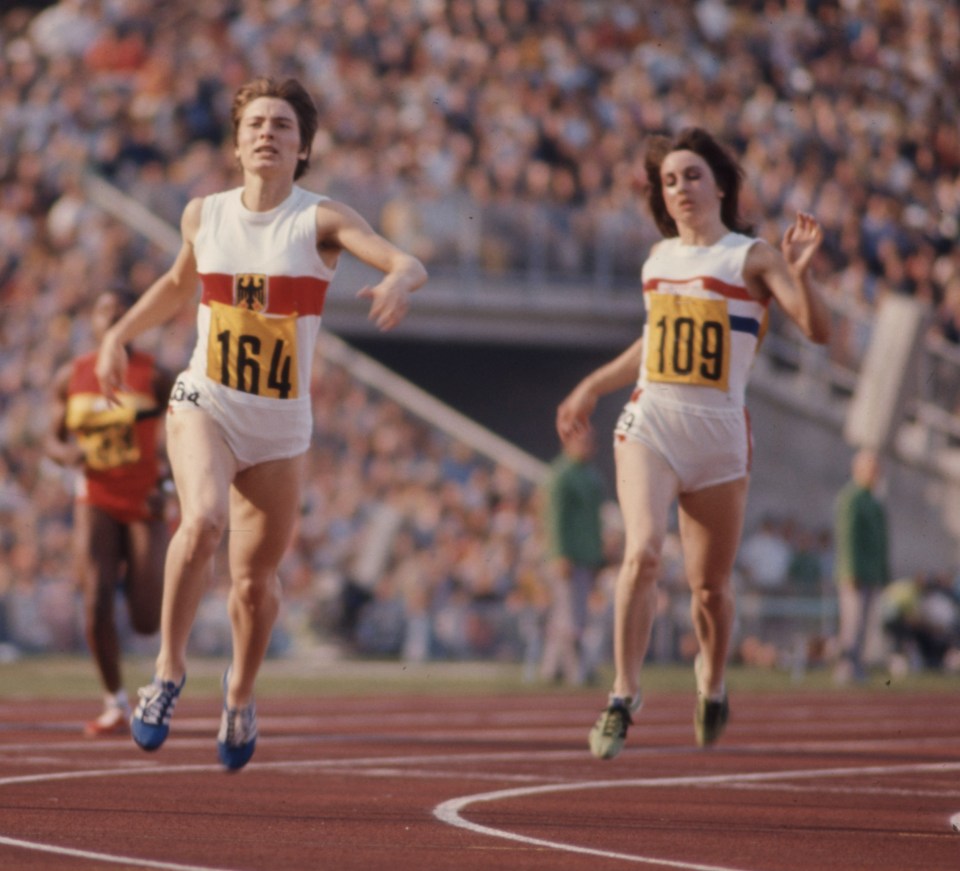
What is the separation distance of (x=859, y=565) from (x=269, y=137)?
12.7m

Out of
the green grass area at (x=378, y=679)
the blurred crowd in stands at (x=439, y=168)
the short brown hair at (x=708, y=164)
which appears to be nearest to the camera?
the short brown hair at (x=708, y=164)

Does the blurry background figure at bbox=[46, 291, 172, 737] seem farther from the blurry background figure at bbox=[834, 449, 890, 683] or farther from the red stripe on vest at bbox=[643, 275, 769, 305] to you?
the blurry background figure at bbox=[834, 449, 890, 683]

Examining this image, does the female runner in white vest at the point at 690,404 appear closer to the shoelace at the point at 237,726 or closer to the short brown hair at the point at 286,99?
the shoelace at the point at 237,726

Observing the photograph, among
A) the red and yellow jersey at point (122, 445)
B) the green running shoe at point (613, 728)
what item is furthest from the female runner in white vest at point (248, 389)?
the red and yellow jersey at point (122, 445)

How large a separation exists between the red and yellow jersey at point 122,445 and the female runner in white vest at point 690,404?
2.75 metres

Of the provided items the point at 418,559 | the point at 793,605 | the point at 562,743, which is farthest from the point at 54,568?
the point at 562,743

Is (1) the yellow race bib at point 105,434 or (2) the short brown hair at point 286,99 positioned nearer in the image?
(2) the short brown hair at point 286,99

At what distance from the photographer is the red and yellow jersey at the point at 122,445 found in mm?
11648

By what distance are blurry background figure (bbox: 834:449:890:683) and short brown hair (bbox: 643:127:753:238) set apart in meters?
10.3

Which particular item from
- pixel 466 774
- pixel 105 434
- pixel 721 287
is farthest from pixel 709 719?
pixel 105 434

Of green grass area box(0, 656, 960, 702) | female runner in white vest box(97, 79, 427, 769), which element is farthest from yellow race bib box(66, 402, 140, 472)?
green grass area box(0, 656, 960, 702)

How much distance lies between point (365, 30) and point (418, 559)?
361 inches

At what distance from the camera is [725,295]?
964 centimetres

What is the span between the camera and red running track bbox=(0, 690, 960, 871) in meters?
6.71
